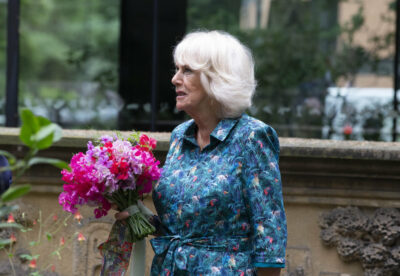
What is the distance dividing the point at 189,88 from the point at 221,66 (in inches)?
5.7

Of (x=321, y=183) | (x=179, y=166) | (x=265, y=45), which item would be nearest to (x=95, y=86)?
(x=265, y=45)

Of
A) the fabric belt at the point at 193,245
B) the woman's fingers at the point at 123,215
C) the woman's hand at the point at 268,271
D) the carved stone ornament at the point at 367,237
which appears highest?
the woman's fingers at the point at 123,215

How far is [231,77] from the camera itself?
244 cm

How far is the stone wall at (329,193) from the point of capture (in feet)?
10.6

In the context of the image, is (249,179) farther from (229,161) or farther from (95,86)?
(95,86)

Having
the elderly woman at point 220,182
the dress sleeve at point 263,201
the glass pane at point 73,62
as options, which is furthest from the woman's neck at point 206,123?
the glass pane at point 73,62

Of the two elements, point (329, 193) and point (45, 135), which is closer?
point (45, 135)

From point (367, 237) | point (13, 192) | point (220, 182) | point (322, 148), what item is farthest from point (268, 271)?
point (13, 192)

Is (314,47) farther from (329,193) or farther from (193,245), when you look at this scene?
(193,245)

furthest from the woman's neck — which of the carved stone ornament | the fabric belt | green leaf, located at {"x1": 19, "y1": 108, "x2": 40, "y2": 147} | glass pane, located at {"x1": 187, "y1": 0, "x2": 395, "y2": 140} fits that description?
glass pane, located at {"x1": 187, "y1": 0, "x2": 395, "y2": 140}

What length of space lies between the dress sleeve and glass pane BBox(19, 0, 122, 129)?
377 centimetres

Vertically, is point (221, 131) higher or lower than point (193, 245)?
higher

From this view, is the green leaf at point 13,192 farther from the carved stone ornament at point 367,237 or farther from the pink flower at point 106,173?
the carved stone ornament at point 367,237

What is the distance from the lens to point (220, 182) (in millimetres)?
2350
